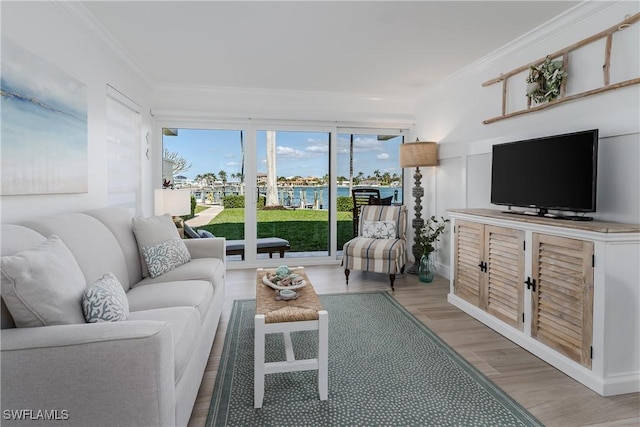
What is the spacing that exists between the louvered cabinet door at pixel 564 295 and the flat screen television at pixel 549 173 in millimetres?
349

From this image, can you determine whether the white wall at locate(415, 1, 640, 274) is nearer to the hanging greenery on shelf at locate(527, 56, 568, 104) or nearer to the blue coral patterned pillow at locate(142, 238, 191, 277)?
the hanging greenery on shelf at locate(527, 56, 568, 104)

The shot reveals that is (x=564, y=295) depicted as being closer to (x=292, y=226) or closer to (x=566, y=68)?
(x=566, y=68)

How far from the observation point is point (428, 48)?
10.9 feet

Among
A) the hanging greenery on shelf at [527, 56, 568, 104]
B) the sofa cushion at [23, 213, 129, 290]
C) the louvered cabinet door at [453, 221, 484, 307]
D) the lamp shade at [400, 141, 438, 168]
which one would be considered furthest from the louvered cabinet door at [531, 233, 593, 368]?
the sofa cushion at [23, 213, 129, 290]

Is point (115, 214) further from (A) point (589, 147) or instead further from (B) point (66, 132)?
(A) point (589, 147)

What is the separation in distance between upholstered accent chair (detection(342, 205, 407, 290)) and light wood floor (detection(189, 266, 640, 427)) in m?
0.39

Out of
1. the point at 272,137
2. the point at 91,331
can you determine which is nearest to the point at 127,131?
the point at 272,137

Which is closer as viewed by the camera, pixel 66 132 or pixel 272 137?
pixel 66 132

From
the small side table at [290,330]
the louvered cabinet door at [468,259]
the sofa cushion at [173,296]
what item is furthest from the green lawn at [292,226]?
the small side table at [290,330]

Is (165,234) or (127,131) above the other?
(127,131)

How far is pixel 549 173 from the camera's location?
257 cm

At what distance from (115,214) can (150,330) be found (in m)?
1.86

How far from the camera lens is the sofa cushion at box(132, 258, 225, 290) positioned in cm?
254

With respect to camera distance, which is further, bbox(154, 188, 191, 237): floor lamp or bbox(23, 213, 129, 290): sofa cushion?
bbox(154, 188, 191, 237): floor lamp
